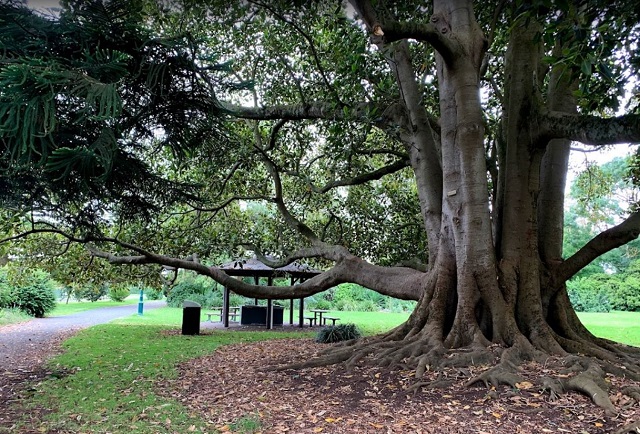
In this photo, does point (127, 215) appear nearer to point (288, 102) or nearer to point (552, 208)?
point (288, 102)

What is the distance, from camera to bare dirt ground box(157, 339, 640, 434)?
4.25 metres

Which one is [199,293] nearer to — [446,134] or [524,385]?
[446,134]

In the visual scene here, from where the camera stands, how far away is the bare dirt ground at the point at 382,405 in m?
4.25

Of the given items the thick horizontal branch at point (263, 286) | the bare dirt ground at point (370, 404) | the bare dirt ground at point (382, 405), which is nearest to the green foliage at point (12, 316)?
the thick horizontal branch at point (263, 286)

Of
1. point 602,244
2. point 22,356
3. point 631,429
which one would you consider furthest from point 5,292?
point 631,429

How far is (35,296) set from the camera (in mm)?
20172

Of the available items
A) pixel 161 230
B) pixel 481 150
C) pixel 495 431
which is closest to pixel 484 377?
pixel 495 431

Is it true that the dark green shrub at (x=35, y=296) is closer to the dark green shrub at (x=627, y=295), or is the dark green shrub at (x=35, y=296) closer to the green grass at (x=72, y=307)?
the green grass at (x=72, y=307)

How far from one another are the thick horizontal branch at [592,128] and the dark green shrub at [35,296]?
19.8 m

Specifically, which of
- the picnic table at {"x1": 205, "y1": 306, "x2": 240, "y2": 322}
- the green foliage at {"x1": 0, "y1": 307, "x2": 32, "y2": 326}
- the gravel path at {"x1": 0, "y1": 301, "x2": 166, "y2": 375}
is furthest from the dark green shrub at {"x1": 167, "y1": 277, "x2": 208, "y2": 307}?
the gravel path at {"x1": 0, "y1": 301, "x2": 166, "y2": 375}

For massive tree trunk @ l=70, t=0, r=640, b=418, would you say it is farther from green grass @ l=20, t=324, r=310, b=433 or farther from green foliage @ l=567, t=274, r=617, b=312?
green foliage @ l=567, t=274, r=617, b=312

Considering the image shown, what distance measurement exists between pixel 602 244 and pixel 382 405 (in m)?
4.09

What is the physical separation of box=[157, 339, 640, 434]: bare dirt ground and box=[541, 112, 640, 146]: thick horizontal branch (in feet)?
8.96

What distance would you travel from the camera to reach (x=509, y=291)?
258 inches
